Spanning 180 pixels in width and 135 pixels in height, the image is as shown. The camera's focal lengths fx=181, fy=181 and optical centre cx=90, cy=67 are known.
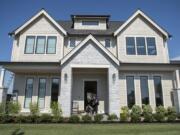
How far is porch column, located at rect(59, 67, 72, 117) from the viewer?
13977 millimetres

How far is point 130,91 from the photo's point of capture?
53.6ft

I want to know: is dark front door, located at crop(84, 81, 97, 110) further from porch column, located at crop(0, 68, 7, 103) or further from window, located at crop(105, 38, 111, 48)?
porch column, located at crop(0, 68, 7, 103)

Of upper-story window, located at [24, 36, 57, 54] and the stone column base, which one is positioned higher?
upper-story window, located at [24, 36, 57, 54]

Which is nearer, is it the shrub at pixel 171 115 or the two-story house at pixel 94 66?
the shrub at pixel 171 115

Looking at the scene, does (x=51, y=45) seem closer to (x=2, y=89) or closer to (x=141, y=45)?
(x=2, y=89)

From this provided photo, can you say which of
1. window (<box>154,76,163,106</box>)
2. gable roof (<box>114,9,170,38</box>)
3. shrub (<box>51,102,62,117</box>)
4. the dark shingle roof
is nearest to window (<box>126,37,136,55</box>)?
gable roof (<box>114,9,170,38</box>)

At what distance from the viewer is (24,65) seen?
49.5 ft

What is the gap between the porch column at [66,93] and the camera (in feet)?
45.9

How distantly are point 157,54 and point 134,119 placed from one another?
314 inches

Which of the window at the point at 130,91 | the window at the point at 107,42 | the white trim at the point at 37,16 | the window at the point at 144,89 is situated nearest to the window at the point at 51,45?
the white trim at the point at 37,16

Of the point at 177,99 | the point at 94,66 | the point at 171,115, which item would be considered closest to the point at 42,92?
the point at 94,66

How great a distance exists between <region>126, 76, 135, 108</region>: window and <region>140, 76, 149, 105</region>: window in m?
0.83

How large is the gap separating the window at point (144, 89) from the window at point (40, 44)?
9.76 m

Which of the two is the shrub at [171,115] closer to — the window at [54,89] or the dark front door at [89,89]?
the dark front door at [89,89]
